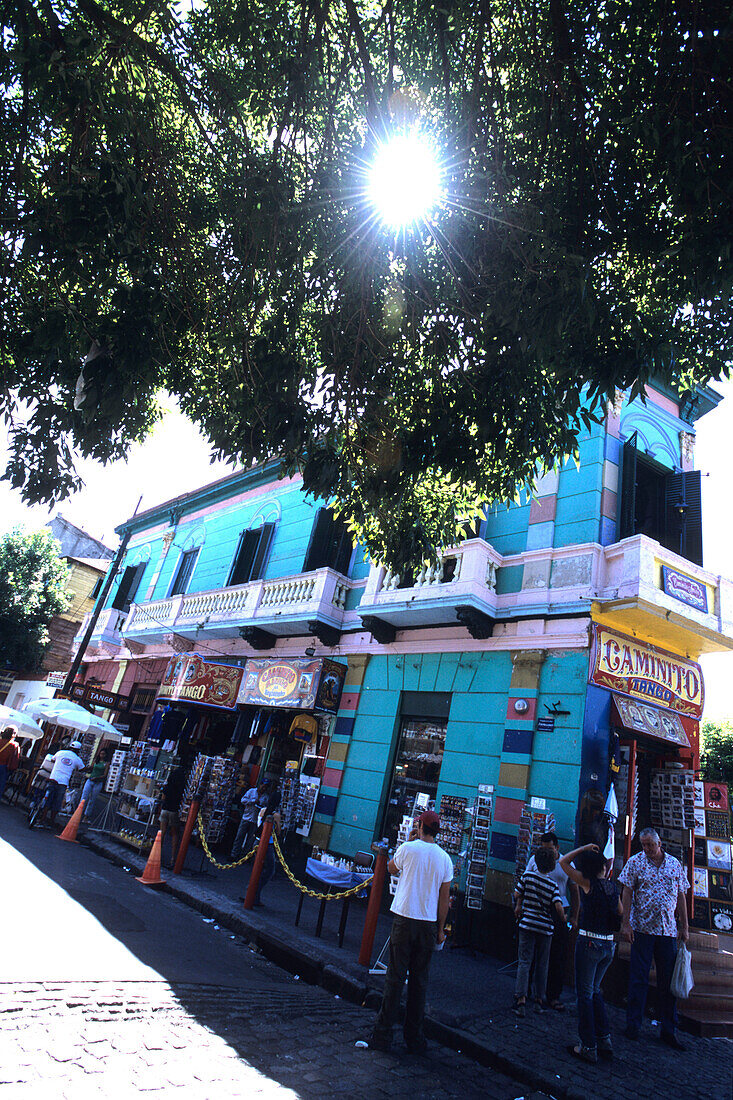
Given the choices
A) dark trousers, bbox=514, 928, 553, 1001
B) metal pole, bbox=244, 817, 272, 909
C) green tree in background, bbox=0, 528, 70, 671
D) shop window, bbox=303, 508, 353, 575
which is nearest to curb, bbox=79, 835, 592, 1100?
metal pole, bbox=244, 817, 272, 909

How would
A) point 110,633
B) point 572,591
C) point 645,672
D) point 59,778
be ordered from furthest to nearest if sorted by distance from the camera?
1. point 110,633
2. point 59,778
3. point 645,672
4. point 572,591

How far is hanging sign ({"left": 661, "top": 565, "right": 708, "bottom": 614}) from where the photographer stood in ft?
31.6

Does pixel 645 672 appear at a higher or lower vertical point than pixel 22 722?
higher

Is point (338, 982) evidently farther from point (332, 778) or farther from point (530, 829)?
point (332, 778)

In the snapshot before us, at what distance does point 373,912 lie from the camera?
687 centimetres

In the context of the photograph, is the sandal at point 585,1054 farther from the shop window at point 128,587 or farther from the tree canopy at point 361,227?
the shop window at point 128,587

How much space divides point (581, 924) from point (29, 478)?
725cm

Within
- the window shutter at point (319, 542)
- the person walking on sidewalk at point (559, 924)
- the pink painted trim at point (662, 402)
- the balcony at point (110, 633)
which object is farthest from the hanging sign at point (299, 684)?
the balcony at point (110, 633)

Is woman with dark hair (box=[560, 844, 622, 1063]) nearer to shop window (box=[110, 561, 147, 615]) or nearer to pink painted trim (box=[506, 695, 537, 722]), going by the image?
pink painted trim (box=[506, 695, 537, 722])

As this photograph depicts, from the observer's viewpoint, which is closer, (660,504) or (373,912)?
(373,912)

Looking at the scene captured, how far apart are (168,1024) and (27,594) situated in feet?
85.7

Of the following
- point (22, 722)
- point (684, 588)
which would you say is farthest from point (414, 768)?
point (22, 722)

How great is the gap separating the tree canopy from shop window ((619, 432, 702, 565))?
458 cm

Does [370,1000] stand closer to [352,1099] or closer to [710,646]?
Answer: [352,1099]
